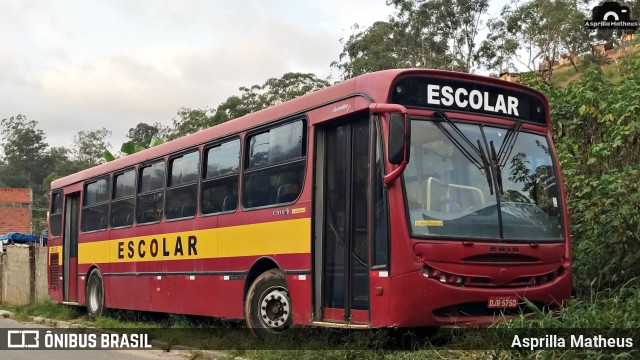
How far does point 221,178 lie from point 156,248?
245 cm

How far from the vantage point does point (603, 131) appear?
393 inches

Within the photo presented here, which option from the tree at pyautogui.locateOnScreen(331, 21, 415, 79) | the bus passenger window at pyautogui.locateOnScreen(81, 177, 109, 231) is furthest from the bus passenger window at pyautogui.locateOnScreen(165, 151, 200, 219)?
the tree at pyautogui.locateOnScreen(331, 21, 415, 79)

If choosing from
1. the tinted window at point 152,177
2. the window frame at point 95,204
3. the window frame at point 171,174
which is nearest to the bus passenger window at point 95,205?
the window frame at point 95,204

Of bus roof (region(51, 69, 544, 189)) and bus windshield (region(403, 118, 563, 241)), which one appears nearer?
bus windshield (region(403, 118, 563, 241))

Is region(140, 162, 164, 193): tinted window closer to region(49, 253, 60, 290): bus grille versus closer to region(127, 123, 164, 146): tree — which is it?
region(49, 253, 60, 290): bus grille

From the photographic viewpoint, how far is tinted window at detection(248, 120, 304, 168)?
8.21 metres

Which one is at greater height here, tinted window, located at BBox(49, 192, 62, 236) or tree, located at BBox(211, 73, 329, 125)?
tree, located at BBox(211, 73, 329, 125)

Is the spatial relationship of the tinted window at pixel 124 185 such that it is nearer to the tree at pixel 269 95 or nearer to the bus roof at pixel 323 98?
the bus roof at pixel 323 98

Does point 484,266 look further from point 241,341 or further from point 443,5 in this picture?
point 443,5

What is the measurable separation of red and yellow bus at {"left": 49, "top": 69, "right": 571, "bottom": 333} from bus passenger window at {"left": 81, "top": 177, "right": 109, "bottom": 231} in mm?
4461

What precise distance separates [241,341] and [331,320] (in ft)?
6.13

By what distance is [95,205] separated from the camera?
1421 cm

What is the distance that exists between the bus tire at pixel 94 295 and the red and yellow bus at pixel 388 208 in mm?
4604

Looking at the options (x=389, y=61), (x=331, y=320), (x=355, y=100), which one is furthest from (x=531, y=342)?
(x=389, y=61)
